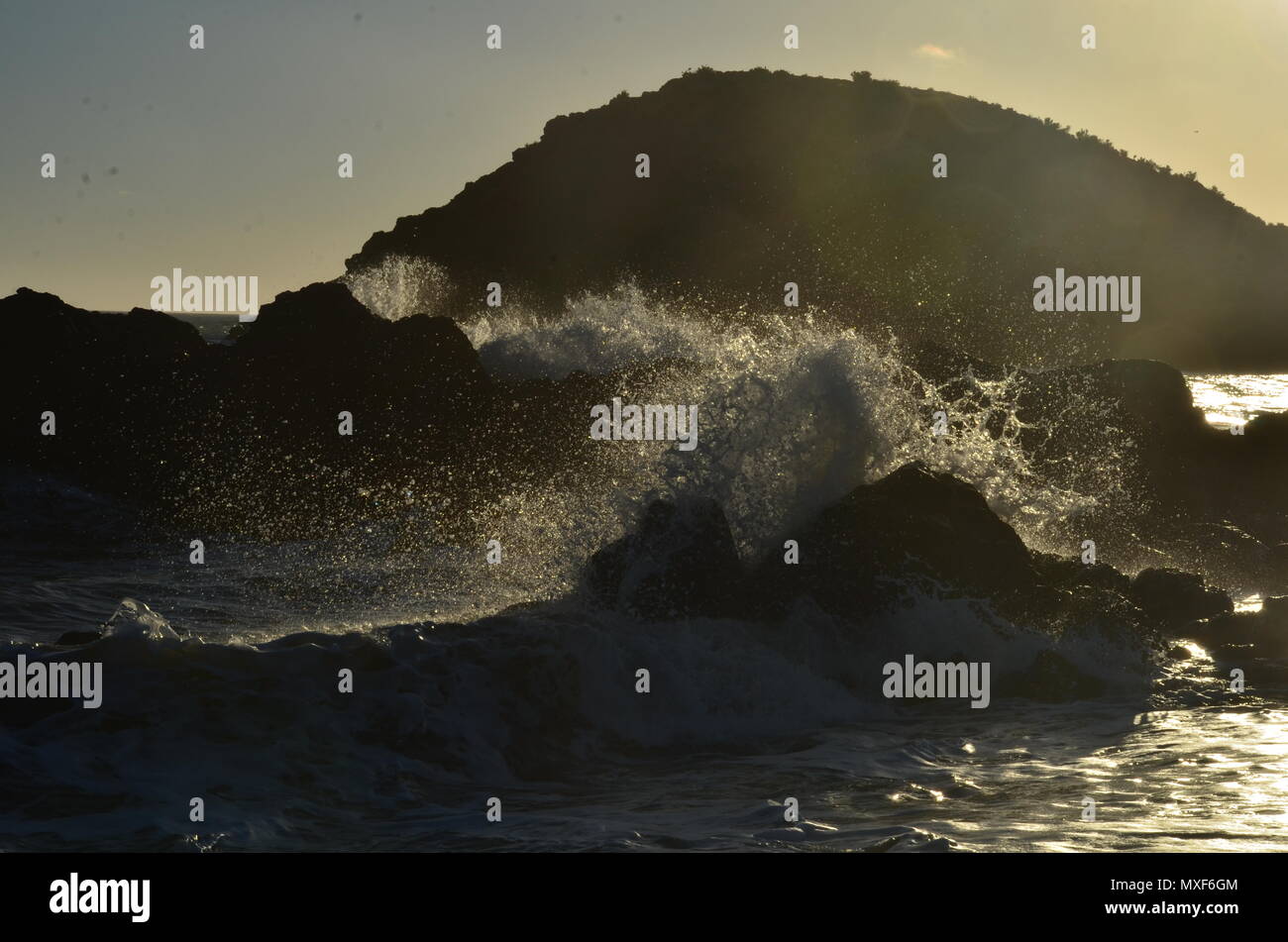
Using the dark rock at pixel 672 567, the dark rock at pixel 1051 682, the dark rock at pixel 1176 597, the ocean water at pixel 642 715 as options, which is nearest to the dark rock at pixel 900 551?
the ocean water at pixel 642 715

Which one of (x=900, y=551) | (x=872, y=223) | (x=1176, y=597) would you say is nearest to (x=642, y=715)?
(x=900, y=551)

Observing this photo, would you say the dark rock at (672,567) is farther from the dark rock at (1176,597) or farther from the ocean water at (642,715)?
the dark rock at (1176,597)

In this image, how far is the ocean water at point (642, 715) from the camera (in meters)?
8.36

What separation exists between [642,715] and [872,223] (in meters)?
77.7

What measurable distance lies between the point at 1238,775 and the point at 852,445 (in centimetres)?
589

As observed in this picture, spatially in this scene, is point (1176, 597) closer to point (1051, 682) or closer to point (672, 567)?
point (1051, 682)

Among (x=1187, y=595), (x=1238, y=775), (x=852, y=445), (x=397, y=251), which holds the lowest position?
(x=1238, y=775)

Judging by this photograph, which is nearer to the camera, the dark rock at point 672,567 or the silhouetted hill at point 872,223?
the dark rock at point 672,567

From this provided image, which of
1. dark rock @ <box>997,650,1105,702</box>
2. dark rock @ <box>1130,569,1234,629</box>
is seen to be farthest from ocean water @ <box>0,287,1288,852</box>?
dark rock @ <box>1130,569,1234,629</box>

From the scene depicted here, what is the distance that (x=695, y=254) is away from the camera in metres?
75.4

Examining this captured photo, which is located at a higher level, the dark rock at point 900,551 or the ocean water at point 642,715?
the dark rock at point 900,551

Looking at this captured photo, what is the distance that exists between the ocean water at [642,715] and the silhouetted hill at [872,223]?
48.4 meters

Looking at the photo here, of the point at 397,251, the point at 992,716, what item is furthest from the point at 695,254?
the point at 992,716
